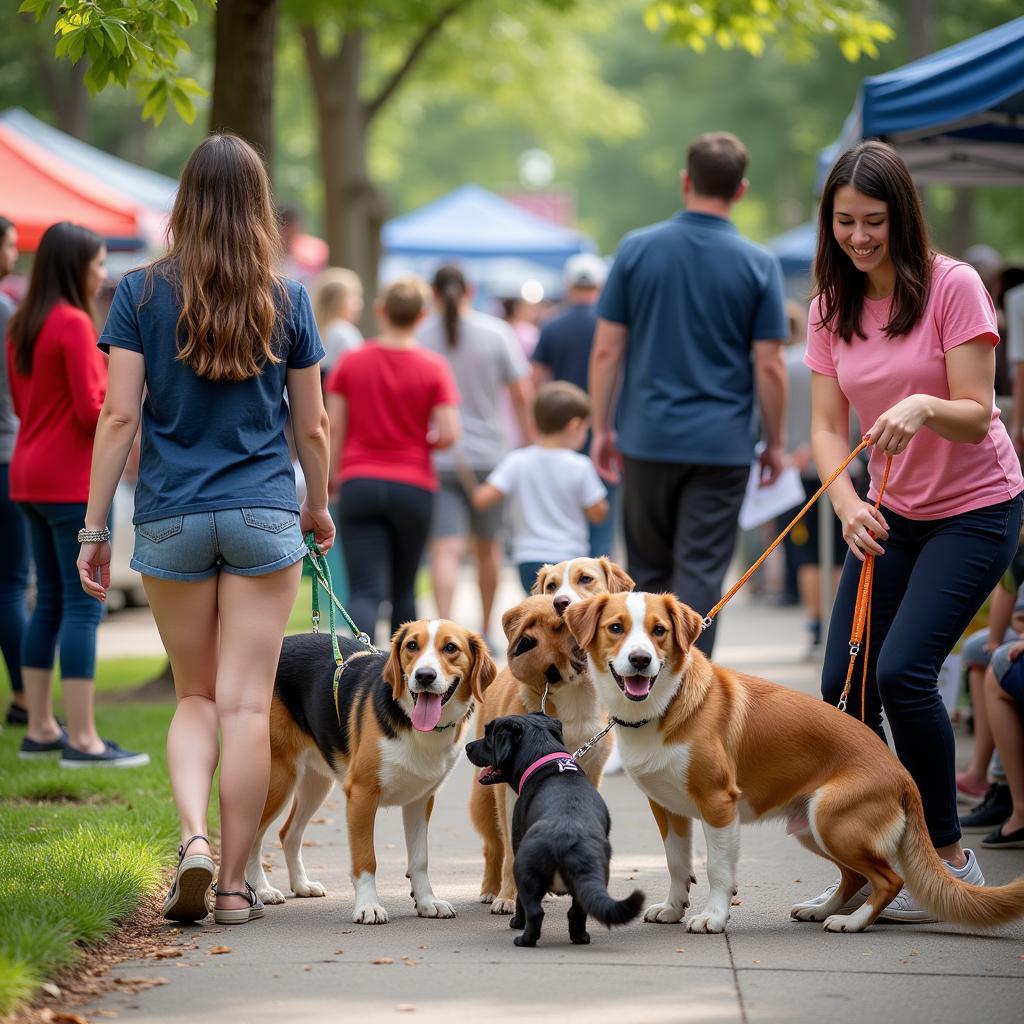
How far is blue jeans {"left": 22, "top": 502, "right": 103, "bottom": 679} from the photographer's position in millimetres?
7652

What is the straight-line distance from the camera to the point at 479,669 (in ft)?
17.4

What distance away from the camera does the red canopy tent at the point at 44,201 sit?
40.7 feet

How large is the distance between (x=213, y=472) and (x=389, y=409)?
4309mm

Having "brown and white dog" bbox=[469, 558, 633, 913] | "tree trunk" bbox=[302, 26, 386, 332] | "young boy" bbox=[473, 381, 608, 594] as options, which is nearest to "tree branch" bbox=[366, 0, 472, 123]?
"tree trunk" bbox=[302, 26, 386, 332]

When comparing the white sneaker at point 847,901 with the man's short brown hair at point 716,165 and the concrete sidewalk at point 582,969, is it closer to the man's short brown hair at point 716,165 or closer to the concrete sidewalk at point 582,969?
the concrete sidewalk at point 582,969

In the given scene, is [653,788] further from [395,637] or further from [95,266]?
[95,266]

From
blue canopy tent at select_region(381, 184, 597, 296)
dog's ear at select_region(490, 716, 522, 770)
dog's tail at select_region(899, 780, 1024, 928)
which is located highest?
blue canopy tent at select_region(381, 184, 597, 296)

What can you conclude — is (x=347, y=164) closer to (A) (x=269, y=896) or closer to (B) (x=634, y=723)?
(A) (x=269, y=896)

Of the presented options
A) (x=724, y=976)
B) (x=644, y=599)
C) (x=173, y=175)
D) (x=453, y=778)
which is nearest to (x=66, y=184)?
(x=453, y=778)

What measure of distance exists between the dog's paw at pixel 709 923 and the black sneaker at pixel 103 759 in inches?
138

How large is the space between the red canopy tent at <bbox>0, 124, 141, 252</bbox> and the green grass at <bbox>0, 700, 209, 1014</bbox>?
16.8ft

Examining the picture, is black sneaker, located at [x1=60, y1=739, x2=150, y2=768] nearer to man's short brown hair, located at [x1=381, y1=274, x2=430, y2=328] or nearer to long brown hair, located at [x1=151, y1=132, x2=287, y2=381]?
man's short brown hair, located at [x1=381, y1=274, x2=430, y2=328]

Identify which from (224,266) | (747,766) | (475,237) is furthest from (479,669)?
(475,237)

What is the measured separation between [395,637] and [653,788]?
3.21 feet
